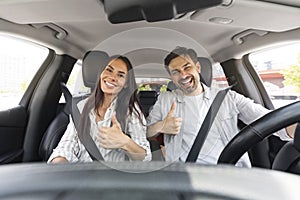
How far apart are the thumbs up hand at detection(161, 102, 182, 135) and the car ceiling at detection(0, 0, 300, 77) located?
0.33 meters

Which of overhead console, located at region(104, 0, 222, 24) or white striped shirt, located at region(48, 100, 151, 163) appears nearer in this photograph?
overhead console, located at region(104, 0, 222, 24)

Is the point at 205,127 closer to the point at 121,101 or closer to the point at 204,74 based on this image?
the point at 204,74

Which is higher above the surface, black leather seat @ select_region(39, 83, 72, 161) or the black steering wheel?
the black steering wheel

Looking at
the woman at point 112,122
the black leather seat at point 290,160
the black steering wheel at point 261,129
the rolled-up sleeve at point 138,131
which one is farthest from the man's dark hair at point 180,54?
the black steering wheel at point 261,129

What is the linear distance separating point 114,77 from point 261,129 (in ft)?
2.51

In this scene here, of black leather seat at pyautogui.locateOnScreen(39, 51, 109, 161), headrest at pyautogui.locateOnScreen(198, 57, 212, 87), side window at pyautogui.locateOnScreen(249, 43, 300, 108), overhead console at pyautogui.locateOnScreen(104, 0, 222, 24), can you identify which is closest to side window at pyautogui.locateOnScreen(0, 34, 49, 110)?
black leather seat at pyautogui.locateOnScreen(39, 51, 109, 161)

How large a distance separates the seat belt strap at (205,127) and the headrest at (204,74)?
0.11 meters

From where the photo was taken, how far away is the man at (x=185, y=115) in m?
1.50

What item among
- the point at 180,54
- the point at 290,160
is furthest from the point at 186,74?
the point at 290,160

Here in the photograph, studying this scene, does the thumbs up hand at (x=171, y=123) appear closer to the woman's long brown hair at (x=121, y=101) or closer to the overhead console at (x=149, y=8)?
the woman's long brown hair at (x=121, y=101)

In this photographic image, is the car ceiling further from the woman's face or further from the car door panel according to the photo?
the car door panel

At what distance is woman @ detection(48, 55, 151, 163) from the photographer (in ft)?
4.33

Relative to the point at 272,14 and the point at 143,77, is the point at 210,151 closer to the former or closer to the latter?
the point at 143,77

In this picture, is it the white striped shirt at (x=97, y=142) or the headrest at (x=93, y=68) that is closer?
the white striped shirt at (x=97, y=142)
